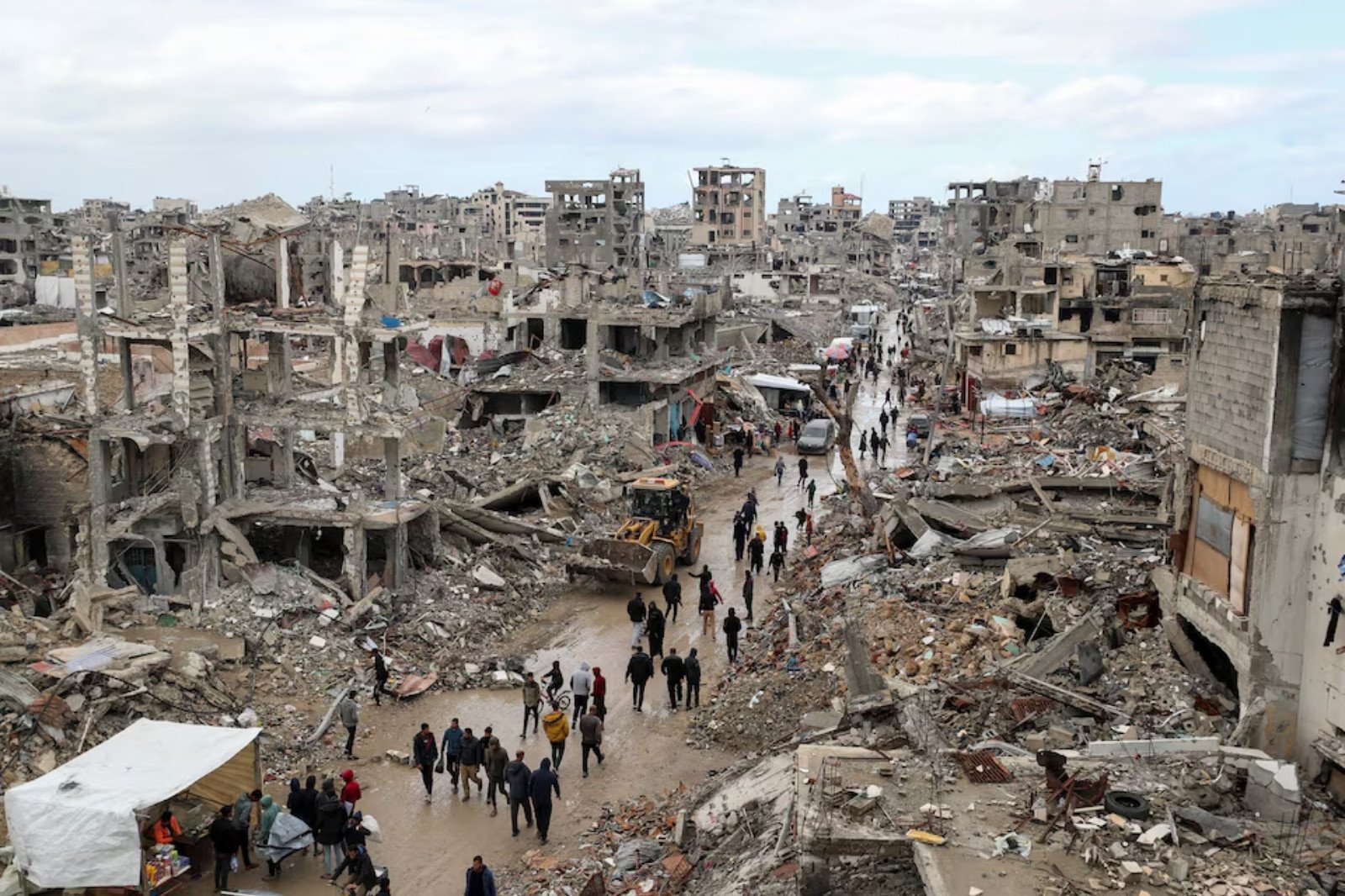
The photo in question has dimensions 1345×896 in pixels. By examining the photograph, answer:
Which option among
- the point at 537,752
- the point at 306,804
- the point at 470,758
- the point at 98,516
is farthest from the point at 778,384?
the point at 306,804

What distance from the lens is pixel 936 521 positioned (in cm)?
1955

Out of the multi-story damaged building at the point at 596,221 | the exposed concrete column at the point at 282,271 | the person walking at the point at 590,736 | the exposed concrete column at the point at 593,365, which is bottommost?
the person walking at the point at 590,736

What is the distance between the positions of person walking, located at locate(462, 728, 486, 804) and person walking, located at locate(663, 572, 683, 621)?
22.8 ft

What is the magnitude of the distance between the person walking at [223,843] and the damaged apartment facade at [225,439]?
8.02 meters

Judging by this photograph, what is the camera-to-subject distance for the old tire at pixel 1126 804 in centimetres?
906

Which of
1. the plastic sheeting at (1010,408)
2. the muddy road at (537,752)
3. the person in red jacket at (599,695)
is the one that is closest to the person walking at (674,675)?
the muddy road at (537,752)

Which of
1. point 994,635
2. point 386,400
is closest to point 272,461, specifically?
point 386,400

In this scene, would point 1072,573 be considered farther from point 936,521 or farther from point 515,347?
point 515,347

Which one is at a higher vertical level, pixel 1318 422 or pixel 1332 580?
pixel 1318 422

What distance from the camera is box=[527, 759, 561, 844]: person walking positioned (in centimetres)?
1270

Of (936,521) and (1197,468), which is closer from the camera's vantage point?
(1197,468)

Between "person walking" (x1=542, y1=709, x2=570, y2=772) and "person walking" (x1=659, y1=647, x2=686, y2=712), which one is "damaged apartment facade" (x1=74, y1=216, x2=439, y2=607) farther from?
"person walking" (x1=542, y1=709, x2=570, y2=772)

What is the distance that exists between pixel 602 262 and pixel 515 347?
29191mm

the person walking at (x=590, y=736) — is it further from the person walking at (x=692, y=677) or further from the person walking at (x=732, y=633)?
the person walking at (x=732, y=633)
